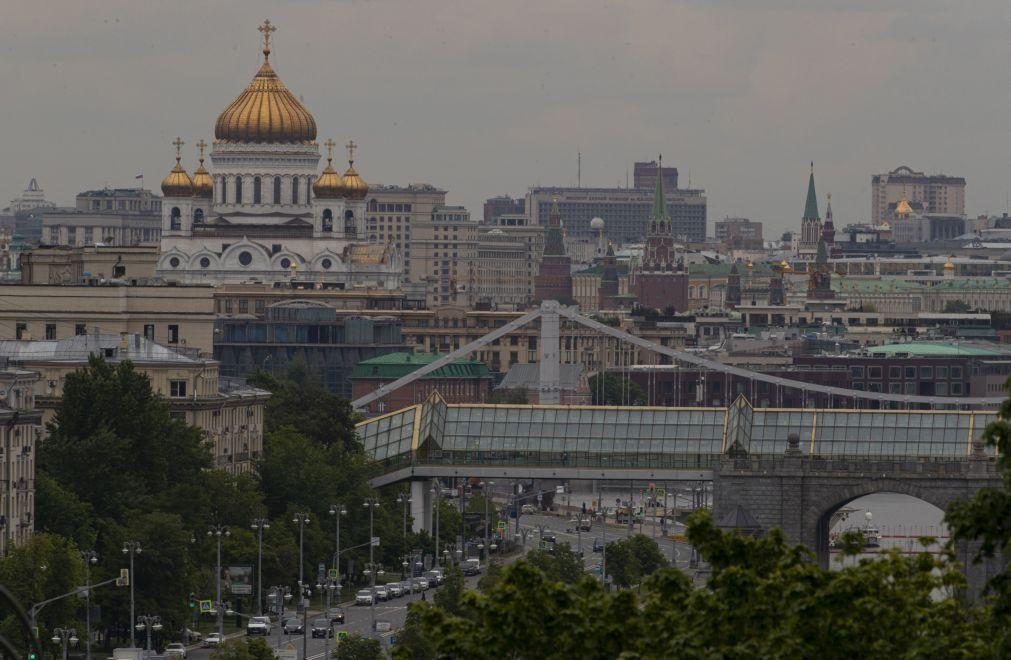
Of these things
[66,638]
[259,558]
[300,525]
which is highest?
[300,525]

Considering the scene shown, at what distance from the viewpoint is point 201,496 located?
116 metres

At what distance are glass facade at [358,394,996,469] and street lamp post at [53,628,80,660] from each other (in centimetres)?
3151

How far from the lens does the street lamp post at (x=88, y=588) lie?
95500mm

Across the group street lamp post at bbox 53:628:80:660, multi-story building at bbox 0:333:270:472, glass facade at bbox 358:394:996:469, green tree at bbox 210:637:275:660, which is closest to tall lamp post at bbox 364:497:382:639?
glass facade at bbox 358:394:996:469

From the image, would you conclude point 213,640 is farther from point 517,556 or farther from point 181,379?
point 517,556

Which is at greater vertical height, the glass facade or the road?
the glass facade

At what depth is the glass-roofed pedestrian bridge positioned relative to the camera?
12238 cm

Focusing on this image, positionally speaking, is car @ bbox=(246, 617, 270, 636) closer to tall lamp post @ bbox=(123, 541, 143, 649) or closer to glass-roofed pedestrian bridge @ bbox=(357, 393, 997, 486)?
tall lamp post @ bbox=(123, 541, 143, 649)

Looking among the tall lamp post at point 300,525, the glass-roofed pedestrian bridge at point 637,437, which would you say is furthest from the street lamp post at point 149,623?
the glass-roofed pedestrian bridge at point 637,437

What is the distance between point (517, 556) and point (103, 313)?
83.4ft

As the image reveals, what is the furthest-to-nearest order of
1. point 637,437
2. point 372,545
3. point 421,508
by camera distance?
1. point 421,508
2. point 637,437
3. point 372,545

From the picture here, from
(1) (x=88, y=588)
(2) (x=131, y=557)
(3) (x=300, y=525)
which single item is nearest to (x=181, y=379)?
(3) (x=300, y=525)

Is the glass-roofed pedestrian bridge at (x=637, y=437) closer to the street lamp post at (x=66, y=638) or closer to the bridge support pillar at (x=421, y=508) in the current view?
the bridge support pillar at (x=421, y=508)

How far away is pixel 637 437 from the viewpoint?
127062 mm
